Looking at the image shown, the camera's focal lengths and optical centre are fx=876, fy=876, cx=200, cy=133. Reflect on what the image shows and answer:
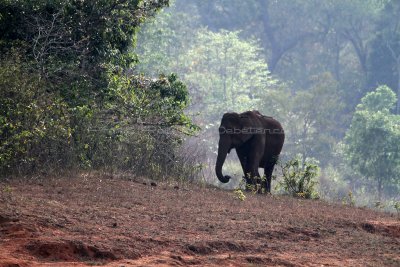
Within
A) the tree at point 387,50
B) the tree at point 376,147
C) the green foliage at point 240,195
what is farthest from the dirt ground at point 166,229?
the tree at point 387,50

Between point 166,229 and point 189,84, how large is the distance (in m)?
41.7

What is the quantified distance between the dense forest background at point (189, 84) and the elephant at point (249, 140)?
0.66 meters

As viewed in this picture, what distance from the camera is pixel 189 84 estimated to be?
51062 millimetres

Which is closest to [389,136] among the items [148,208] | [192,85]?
[192,85]

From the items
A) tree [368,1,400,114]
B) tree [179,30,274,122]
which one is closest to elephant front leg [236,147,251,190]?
tree [179,30,274,122]

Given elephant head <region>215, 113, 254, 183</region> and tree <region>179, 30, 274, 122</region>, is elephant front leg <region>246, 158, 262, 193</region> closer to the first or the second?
elephant head <region>215, 113, 254, 183</region>

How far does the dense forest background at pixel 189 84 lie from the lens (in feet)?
42.8

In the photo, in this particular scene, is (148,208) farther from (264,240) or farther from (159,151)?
(159,151)

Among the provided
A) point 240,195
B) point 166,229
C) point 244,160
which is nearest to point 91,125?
point 240,195

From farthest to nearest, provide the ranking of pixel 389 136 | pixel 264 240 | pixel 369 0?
pixel 369 0, pixel 389 136, pixel 264 240

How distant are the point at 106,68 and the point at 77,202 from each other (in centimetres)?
487

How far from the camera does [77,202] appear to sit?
10578 millimetres

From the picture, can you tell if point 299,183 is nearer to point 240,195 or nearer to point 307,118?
point 240,195

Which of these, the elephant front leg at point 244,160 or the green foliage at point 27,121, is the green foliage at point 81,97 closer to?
the green foliage at point 27,121
